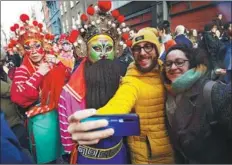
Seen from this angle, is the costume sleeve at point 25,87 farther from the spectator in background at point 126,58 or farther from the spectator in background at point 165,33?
the spectator in background at point 165,33

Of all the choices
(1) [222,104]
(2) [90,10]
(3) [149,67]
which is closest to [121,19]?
(2) [90,10]

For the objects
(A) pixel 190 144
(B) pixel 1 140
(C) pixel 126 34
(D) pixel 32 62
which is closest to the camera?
(B) pixel 1 140

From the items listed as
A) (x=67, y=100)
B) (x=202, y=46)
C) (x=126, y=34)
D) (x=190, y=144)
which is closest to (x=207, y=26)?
(x=202, y=46)

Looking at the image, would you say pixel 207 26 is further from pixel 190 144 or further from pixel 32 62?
pixel 32 62

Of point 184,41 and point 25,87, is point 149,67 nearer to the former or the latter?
point 184,41

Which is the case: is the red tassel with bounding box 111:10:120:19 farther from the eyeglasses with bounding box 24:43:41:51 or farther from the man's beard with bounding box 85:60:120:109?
the eyeglasses with bounding box 24:43:41:51

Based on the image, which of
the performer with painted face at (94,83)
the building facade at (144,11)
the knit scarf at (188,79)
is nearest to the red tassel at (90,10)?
the performer with painted face at (94,83)

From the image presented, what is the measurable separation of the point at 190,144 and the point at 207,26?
1.81 feet

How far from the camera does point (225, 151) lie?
5.00 ft

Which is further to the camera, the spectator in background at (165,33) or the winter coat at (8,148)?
the spectator in background at (165,33)

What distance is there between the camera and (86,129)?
145 centimetres

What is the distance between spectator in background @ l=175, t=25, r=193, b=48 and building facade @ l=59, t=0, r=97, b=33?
43cm

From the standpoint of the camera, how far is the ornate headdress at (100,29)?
167cm

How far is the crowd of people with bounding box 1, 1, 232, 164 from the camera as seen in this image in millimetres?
1468
